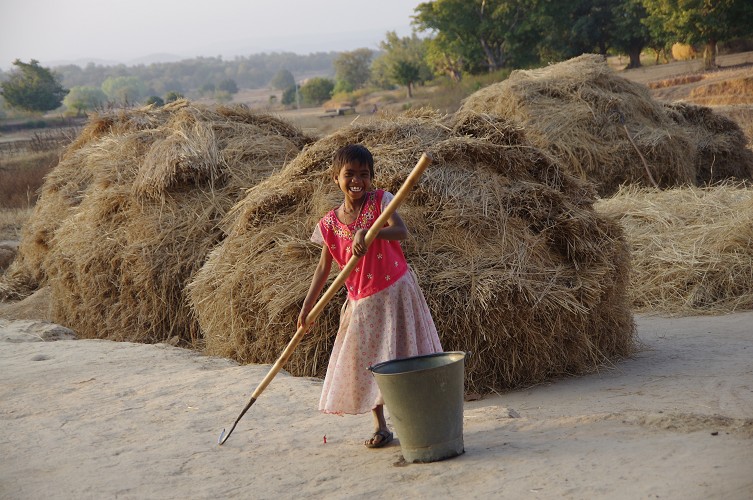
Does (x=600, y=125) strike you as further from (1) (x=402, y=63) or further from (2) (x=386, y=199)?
(1) (x=402, y=63)

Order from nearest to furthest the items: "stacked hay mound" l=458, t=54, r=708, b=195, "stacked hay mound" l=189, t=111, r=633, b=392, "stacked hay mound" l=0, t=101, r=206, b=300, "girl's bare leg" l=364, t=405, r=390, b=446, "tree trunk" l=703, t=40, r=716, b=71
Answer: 1. "girl's bare leg" l=364, t=405, r=390, b=446
2. "stacked hay mound" l=189, t=111, r=633, b=392
3. "stacked hay mound" l=0, t=101, r=206, b=300
4. "stacked hay mound" l=458, t=54, r=708, b=195
5. "tree trunk" l=703, t=40, r=716, b=71

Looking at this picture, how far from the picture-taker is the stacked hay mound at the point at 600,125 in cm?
1077

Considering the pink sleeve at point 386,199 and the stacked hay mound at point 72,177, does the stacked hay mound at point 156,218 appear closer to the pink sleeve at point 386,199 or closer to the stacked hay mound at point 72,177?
the stacked hay mound at point 72,177

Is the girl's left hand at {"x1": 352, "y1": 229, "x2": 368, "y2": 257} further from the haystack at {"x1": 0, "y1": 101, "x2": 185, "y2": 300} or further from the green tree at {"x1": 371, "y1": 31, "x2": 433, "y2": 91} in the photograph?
the green tree at {"x1": 371, "y1": 31, "x2": 433, "y2": 91}

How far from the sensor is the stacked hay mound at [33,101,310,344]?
700 cm

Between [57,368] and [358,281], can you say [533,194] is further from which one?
[57,368]

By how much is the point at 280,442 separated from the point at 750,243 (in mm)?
5207

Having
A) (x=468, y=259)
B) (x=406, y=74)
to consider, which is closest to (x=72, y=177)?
(x=468, y=259)

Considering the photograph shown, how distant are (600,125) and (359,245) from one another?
8339 mm

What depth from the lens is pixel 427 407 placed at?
3.31m

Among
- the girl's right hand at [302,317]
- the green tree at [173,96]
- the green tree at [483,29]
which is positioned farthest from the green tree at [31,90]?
the girl's right hand at [302,317]

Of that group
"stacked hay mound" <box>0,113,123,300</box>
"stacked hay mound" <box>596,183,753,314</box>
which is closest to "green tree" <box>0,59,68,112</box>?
"stacked hay mound" <box>0,113,123,300</box>

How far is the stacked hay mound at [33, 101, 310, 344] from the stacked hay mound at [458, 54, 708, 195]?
3.89 m

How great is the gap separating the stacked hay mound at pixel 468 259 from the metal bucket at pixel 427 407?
1.59m
